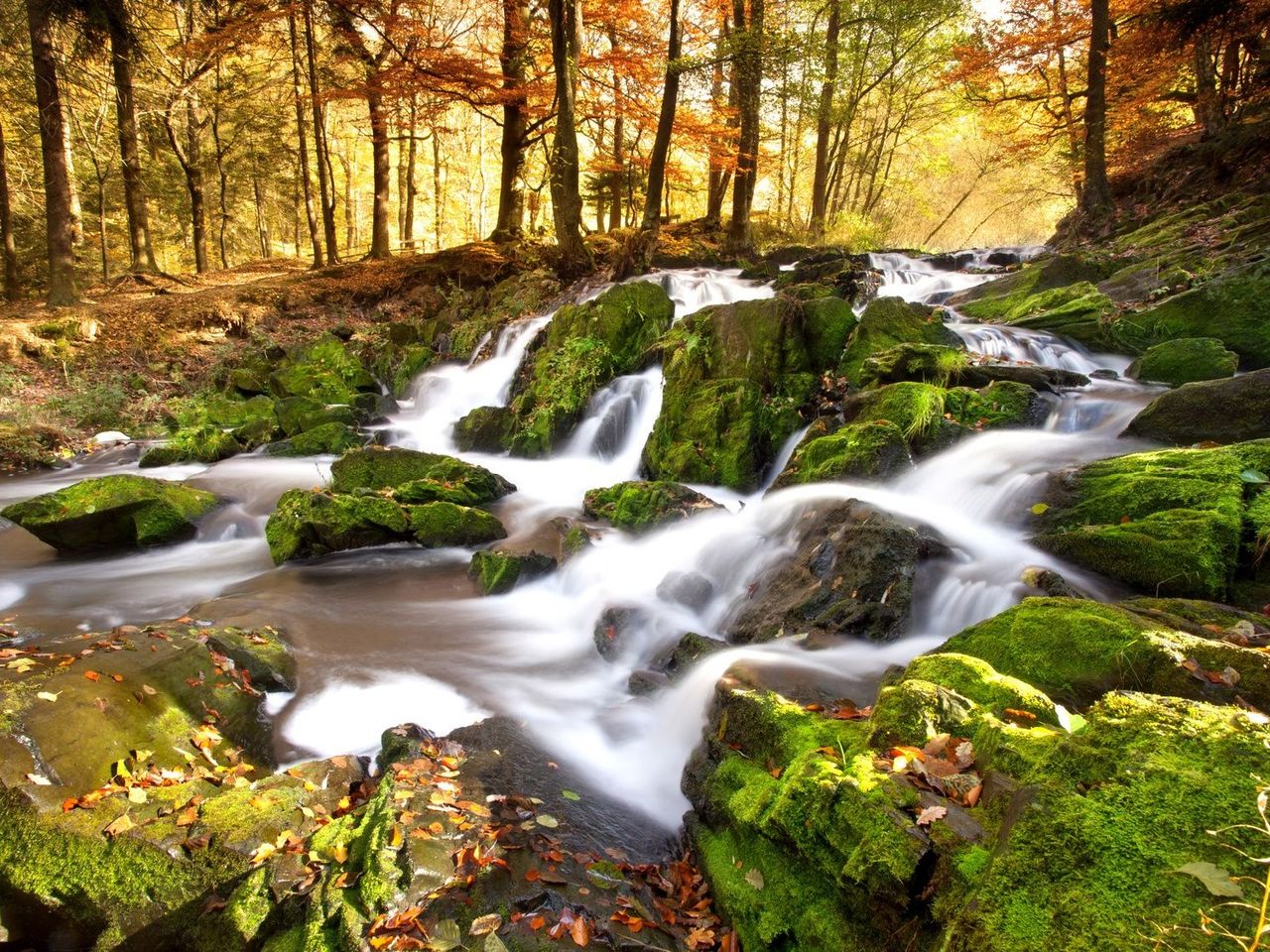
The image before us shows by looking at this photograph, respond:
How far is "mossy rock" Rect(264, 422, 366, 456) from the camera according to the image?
38.0 ft

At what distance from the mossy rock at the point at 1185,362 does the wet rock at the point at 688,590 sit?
19.9ft

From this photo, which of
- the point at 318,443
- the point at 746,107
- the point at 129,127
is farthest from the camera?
the point at 129,127

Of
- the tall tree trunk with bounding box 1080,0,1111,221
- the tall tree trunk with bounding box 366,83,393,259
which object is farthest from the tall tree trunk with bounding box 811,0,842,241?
the tall tree trunk with bounding box 366,83,393,259

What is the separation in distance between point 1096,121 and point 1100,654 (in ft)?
47.6

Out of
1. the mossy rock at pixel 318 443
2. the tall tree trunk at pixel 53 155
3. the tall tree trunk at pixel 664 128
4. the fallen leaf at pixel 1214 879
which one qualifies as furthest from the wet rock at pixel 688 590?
the tall tree trunk at pixel 53 155

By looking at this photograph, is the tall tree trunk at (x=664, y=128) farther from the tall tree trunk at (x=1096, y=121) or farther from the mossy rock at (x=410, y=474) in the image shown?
the mossy rock at (x=410, y=474)

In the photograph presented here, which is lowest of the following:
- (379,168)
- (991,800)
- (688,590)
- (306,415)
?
(688,590)

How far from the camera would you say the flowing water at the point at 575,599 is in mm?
4559

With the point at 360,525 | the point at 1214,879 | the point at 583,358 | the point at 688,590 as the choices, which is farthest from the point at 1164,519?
the point at 583,358

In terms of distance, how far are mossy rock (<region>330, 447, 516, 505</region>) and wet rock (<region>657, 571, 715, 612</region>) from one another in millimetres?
3794

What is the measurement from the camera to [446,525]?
8297 millimetres

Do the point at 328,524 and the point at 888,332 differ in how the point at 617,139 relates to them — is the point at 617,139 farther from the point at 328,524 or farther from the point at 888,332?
the point at 328,524

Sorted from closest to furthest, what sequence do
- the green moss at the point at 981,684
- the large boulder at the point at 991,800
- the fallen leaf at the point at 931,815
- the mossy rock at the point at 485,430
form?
the large boulder at the point at 991,800 < the fallen leaf at the point at 931,815 < the green moss at the point at 981,684 < the mossy rock at the point at 485,430

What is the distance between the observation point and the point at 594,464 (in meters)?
10.8
